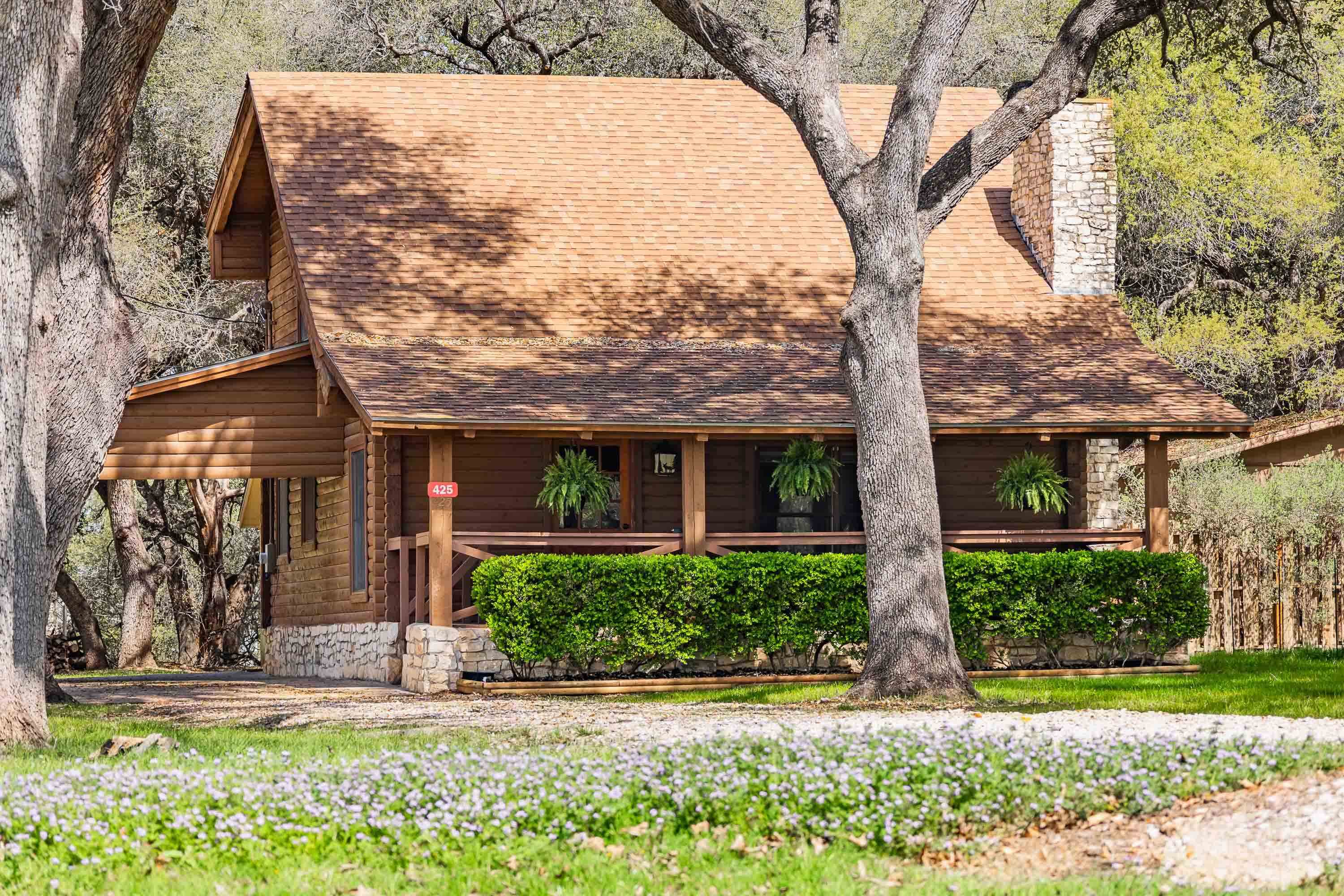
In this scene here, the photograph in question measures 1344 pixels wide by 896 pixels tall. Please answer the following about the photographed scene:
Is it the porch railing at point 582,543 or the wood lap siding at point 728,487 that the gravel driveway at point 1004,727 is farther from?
the wood lap siding at point 728,487

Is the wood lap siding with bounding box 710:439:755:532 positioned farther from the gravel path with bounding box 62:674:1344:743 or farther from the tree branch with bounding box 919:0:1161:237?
the tree branch with bounding box 919:0:1161:237

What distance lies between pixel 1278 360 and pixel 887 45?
9.53 m

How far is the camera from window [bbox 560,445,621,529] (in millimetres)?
20109

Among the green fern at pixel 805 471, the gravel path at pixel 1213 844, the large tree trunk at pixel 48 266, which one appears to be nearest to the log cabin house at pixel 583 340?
the green fern at pixel 805 471

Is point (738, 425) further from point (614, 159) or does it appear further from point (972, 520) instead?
point (614, 159)

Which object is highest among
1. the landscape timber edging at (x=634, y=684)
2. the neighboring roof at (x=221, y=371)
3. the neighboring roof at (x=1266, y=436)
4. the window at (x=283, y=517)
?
the neighboring roof at (x=221, y=371)

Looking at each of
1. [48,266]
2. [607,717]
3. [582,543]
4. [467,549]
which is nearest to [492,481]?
[582,543]

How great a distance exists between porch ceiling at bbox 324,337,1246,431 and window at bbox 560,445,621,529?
1.35 metres

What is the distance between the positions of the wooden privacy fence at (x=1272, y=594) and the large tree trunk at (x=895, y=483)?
6.85 metres

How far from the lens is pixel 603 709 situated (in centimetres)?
1440

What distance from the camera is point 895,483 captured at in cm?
1490

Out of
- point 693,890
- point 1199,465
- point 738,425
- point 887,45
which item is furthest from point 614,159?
point 693,890

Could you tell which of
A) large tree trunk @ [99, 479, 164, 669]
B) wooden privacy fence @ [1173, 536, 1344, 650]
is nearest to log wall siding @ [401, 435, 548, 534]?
wooden privacy fence @ [1173, 536, 1344, 650]

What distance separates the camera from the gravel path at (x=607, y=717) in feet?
35.7
